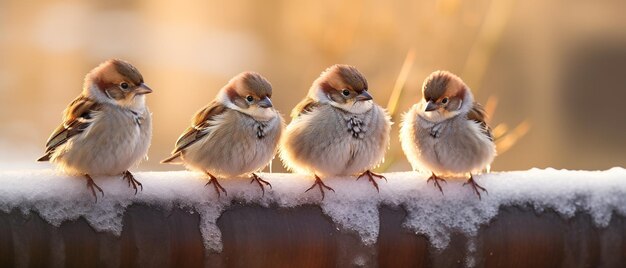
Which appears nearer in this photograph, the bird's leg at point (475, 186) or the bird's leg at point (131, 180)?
the bird's leg at point (131, 180)

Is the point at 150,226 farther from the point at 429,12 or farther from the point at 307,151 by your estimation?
the point at 429,12

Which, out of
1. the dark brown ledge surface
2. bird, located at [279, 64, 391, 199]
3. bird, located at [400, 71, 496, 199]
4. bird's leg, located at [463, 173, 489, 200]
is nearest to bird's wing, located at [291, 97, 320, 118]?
bird, located at [279, 64, 391, 199]

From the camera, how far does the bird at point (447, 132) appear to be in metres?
3.95

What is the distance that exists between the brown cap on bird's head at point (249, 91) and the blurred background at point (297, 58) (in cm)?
249

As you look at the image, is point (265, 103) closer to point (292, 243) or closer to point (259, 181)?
point (259, 181)

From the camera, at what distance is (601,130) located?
7.68m

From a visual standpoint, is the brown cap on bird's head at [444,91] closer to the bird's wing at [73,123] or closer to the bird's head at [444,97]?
the bird's head at [444,97]

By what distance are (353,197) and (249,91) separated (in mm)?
696

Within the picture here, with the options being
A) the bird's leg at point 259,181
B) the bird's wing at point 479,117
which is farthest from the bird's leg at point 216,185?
the bird's wing at point 479,117

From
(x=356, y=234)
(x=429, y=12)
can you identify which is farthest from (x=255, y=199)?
(x=429, y=12)

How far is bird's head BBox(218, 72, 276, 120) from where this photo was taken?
383 cm

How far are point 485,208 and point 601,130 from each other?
454cm

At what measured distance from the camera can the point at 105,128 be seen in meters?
3.62

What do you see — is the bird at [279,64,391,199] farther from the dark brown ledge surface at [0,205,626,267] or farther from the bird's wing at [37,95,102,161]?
the bird's wing at [37,95,102,161]
